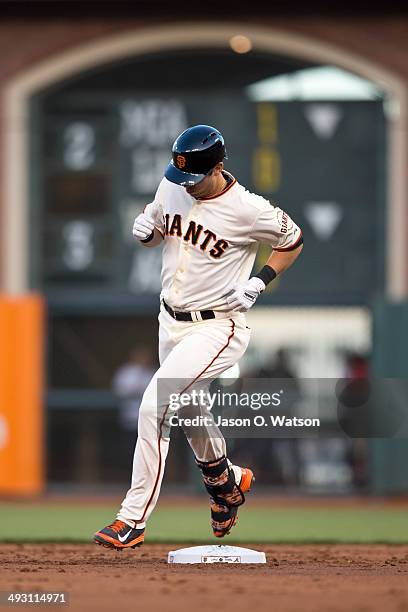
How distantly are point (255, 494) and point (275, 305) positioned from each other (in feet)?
6.72

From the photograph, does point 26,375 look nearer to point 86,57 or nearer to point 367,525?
point 86,57

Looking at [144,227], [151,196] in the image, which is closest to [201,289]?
[144,227]

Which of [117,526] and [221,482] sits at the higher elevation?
[221,482]

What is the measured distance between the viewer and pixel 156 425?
6535 millimetres

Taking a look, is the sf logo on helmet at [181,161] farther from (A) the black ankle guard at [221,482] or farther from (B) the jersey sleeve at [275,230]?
(A) the black ankle guard at [221,482]

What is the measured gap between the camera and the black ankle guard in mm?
6723

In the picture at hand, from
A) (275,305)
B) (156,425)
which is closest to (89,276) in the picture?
(275,305)

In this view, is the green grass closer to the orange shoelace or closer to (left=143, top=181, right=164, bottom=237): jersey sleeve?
the orange shoelace

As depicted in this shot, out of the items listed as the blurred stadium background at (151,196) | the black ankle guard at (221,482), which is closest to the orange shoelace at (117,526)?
the black ankle guard at (221,482)

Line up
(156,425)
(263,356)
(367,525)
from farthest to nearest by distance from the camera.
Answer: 1. (263,356)
2. (367,525)
3. (156,425)

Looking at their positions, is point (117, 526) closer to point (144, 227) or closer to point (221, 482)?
point (221, 482)

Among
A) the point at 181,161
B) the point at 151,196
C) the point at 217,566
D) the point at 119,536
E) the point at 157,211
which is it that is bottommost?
the point at 217,566

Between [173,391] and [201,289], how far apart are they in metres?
0.54

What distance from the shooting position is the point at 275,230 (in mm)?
6785
